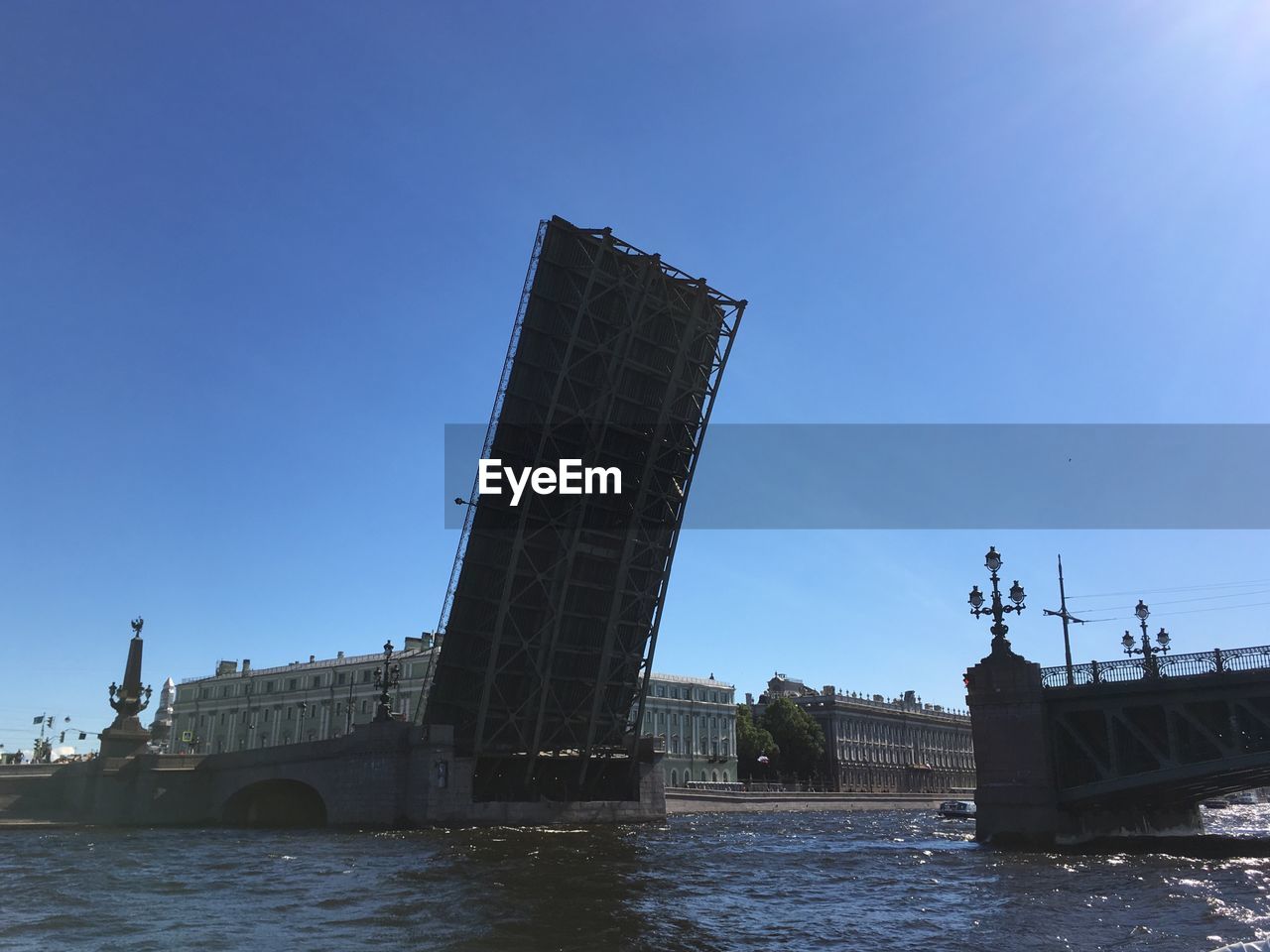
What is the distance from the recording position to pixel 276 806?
2175 inches

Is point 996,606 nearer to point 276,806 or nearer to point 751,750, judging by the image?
point 276,806

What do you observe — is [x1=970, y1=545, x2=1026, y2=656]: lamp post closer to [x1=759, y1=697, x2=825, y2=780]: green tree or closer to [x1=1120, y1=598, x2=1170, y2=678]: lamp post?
[x1=1120, y1=598, x2=1170, y2=678]: lamp post

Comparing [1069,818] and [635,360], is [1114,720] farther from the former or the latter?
[635,360]

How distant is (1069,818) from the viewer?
30297 millimetres

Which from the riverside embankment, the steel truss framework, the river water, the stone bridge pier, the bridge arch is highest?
the steel truss framework

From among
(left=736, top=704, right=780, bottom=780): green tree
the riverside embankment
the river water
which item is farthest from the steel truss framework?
(left=736, top=704, right=780, bottom=780): green tree

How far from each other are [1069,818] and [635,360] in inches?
863

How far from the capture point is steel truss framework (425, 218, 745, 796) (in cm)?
3809

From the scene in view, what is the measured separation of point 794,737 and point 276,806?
64.7 m

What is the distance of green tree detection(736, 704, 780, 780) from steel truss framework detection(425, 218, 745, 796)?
207ft

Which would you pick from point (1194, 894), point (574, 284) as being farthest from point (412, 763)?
point (1194, 894)

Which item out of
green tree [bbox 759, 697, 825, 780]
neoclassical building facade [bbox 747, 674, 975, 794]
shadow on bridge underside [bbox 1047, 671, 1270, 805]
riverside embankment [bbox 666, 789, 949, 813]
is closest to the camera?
shadow on bridge underside [bbox 1047, 671, 1270, 805]

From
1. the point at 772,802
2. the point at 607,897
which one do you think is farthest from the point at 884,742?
the point at 607,897

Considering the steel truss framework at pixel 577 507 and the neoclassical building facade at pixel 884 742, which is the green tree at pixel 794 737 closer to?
the neoclassical building facade at pixel 884 742
